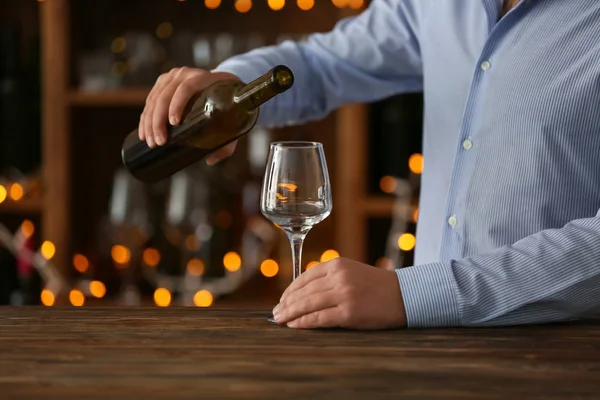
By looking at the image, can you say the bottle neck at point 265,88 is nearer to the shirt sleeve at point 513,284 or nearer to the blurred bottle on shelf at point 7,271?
the shirt sleeve at point 513,284

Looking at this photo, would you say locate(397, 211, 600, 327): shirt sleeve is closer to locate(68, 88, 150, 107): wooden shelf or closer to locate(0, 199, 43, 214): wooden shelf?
locate(68, 88, 150, 107): wooden shelf

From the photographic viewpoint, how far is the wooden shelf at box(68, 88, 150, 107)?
241 cm

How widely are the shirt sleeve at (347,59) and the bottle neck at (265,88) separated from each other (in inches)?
11.7

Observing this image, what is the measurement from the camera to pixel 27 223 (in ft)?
8.50

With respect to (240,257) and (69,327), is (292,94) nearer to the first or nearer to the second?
(69,327)

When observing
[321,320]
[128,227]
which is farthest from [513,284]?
[128,227]

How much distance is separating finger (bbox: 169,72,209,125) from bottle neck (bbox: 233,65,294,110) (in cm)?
5

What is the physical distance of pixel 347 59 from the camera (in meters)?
1.50

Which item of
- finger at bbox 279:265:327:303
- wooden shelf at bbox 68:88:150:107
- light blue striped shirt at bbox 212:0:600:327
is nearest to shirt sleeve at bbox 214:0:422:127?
light blue striped shirt at bbox 212:0:600:327

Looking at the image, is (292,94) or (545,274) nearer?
(545,274)

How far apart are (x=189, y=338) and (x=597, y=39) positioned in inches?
25.9

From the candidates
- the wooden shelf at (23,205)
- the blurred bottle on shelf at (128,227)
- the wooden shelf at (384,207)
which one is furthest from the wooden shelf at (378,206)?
the wooden shelf at (23,205)

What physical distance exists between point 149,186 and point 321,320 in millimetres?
1623

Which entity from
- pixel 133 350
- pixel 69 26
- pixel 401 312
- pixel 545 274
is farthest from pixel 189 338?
pixel 69 26
